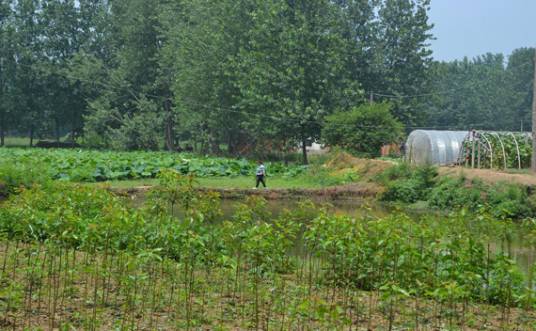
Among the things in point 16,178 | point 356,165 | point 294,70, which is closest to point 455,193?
point 356,165

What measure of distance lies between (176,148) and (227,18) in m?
18.7

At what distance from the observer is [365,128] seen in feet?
128

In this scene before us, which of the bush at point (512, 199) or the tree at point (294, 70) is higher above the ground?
the tree at point (294, 70)

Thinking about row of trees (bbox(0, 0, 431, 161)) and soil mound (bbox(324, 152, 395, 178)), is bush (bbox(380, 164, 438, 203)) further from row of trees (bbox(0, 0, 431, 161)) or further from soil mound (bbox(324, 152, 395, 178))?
row of trees (bbox(0, 0, 431, 161))

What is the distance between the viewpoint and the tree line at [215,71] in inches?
1666

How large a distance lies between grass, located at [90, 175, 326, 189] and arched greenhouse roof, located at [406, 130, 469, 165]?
616cm

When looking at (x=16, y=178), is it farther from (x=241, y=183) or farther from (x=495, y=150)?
(x=495, y=150)

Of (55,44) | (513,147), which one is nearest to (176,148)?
(55,44)

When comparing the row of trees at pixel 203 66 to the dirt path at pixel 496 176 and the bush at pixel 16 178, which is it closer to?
the dirt path at pixel 496 176

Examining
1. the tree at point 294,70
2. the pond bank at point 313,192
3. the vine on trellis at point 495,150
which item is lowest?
the pond bank at point 313,192

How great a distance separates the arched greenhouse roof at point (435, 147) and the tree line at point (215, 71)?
22.7 ft

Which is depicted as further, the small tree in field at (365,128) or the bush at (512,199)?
the small tree in field at (365,128)

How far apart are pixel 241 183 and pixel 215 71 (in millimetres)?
17139

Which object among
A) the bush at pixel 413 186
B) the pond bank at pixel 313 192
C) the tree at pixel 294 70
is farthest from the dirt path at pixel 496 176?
the tree at pixel 294 70
